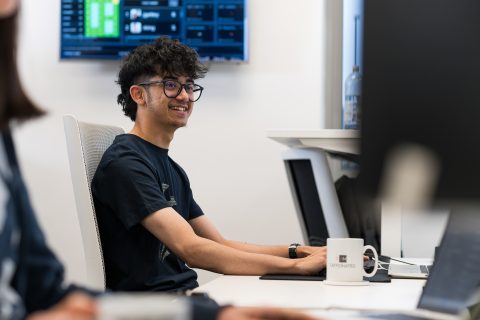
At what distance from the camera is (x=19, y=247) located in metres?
1.04

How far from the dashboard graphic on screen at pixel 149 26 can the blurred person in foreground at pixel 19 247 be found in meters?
2.64

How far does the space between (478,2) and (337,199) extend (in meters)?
2.06

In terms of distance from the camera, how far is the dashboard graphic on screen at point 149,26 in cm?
369

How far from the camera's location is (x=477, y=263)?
3.71 ft

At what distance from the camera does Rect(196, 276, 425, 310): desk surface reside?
4.82ft

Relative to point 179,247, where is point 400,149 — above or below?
above

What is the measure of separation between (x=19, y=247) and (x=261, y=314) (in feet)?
1.12

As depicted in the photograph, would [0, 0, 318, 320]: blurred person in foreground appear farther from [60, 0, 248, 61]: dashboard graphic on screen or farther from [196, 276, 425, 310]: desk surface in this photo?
[60, 0, 248, 61]: dashboard graphic on screen

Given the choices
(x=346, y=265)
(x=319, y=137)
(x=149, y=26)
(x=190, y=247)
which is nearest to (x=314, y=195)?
(x=319, y=137)

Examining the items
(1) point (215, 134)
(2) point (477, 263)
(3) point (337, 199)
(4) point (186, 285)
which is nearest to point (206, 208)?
(1) point (215, 134)

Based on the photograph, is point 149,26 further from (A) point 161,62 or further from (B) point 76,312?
(B) point 76,312

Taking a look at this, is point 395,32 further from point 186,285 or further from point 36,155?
point 36,155

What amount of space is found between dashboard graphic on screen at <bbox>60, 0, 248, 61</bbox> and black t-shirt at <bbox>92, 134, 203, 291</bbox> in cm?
157

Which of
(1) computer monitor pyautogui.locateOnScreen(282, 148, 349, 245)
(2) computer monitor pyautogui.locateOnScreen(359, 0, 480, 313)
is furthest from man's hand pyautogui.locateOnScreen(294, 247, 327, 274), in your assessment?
(2) computer monitor pyautogui.locateOnScreen(359, 0, 480, 313)
